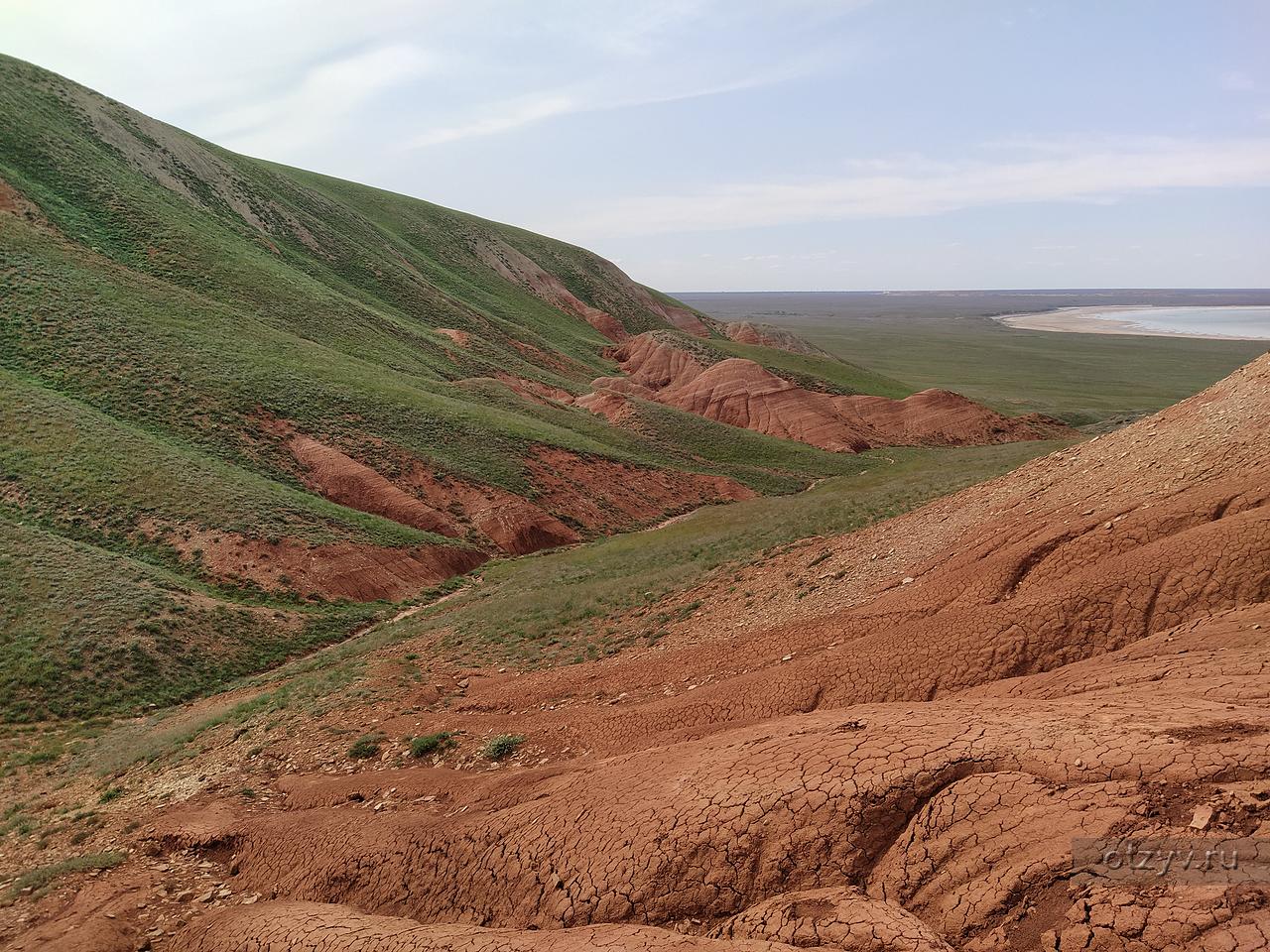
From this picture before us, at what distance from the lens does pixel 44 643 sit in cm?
2289

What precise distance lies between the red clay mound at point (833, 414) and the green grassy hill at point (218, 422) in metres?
5.79

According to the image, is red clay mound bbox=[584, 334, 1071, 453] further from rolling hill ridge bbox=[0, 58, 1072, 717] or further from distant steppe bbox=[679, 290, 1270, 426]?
distant steppe bbox=[679, 290, 1270, 426]

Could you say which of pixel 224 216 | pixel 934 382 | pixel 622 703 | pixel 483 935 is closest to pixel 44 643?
pixel 622 703

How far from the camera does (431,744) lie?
46.7 feet

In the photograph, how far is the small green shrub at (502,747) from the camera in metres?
13.5

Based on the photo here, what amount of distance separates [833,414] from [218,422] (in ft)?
165

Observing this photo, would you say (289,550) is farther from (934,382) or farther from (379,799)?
(934,382)

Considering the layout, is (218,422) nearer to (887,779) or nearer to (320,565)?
(320,565)

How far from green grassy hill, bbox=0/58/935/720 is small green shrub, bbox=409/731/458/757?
13.3 meters

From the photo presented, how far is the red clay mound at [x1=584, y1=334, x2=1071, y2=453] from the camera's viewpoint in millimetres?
67312

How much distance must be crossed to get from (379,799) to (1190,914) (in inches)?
434
